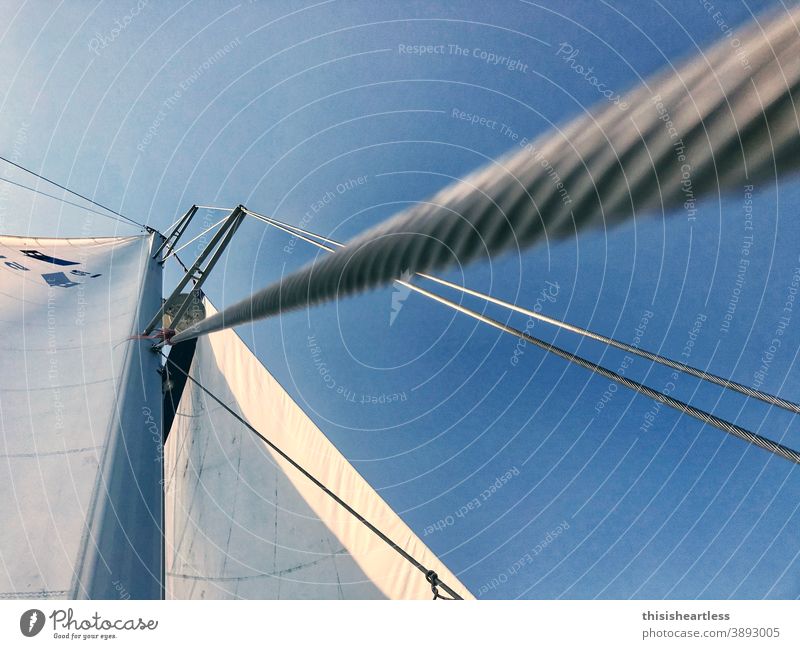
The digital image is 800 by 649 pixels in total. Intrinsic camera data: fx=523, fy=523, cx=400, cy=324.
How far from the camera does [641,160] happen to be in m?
0.71

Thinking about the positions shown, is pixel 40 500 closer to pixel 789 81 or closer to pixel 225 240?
pixel 225 240

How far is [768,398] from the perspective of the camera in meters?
1.57

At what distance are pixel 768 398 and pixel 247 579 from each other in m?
3.83

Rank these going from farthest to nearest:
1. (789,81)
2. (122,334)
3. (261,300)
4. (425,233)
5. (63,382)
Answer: (122,334) < (63,382) < (261,300) < (425,233) < (789,81)

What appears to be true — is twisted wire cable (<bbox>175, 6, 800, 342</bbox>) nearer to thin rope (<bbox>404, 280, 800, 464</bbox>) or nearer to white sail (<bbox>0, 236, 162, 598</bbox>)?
thin rope (<bbox>404, 280, 800, 464</bbox>)

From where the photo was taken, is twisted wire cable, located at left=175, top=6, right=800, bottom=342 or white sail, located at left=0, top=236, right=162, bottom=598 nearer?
twisted wire cable, located at left=175, top=6, right=800, bottom=342

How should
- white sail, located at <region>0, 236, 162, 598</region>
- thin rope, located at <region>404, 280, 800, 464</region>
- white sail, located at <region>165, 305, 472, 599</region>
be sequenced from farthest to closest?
1. white sail, located at <region>165, 305, 472, 599</region>
2. white sail, located at <region>0, 236, 162, 598</region>
3. thin rope, located at <region>404, 280, 800, 464</region>

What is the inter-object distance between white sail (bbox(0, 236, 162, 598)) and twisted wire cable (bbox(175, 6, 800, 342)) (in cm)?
194

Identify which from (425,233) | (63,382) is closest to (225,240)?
(63,382)
